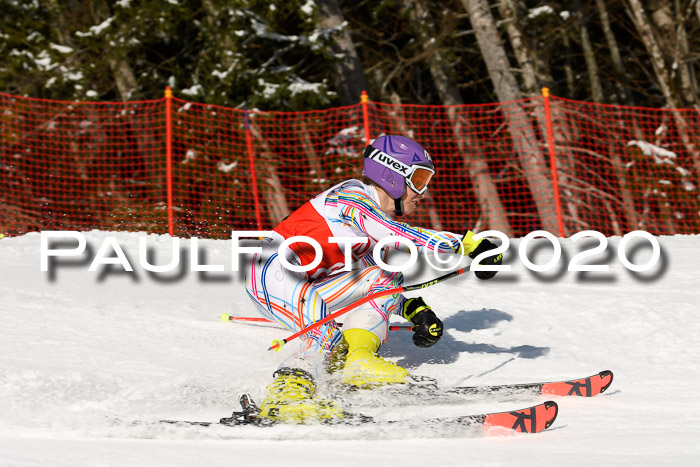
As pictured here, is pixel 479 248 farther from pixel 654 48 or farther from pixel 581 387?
pixel 654 48

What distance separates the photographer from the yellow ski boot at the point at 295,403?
3.52 metres

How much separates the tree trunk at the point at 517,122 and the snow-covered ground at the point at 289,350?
299cm

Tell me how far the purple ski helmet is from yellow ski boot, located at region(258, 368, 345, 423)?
1.15 metres

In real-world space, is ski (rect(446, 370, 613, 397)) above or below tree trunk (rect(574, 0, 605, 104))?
below

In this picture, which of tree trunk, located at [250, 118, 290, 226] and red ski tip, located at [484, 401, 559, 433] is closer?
red ski tip, located at [484, 401, 559, 433]

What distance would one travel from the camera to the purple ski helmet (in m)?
4.34

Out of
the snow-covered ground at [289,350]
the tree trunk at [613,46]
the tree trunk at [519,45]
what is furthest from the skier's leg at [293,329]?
the tree trunk at [613,46]

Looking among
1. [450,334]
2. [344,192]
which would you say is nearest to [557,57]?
[450,334]

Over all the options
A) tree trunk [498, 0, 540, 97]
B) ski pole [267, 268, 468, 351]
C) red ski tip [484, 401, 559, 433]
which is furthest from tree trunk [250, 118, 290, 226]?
red ski tip [484, 401, 559, 433]

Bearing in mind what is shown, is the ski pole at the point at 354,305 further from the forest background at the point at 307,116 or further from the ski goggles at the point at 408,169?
the forest background at the point at 307,116

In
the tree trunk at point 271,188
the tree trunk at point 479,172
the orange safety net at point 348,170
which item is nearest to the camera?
the orange safety net at point 348,170

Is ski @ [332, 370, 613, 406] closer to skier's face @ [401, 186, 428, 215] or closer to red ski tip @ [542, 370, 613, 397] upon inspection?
red ski tip @ [542, 370, 613, 397]

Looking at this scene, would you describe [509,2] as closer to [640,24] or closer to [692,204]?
[640,24]

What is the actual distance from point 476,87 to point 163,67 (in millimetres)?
6555
